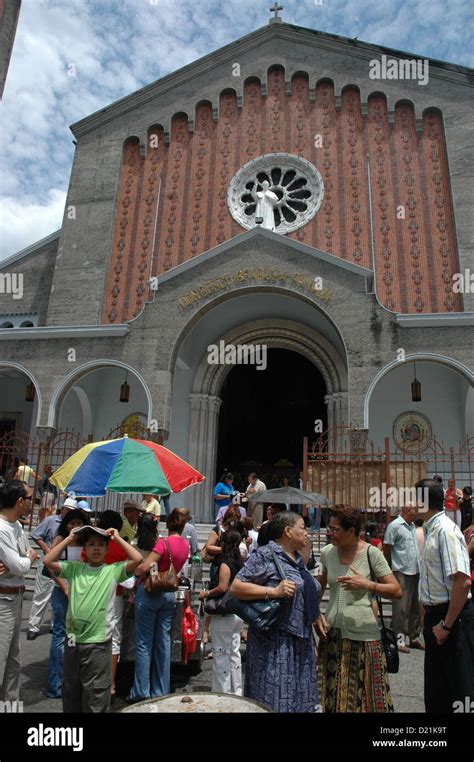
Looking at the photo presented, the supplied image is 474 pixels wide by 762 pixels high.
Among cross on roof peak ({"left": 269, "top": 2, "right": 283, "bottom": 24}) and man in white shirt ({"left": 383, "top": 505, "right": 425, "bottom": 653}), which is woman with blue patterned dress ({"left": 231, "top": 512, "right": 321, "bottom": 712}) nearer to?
man in white shirt ({"left": 383, "top": 505, "right": 425, "bottom": 653})

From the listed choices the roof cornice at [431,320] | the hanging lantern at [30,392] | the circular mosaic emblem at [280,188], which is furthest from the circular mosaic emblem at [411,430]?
the hanging lantern at [30,392]

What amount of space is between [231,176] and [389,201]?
16.2 ft

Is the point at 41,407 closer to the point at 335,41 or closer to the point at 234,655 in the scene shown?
the point at 234,655

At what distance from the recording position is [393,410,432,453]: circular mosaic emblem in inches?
564

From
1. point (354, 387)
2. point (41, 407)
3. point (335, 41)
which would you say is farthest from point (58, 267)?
point (335, 41)

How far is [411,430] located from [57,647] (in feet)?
37.9

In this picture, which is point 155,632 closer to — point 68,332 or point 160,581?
point 160,581

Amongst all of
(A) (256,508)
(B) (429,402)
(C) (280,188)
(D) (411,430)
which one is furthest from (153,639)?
(C) (280,188)

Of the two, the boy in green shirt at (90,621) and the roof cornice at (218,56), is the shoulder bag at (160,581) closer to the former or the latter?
the boy in green shirt at (90,621)

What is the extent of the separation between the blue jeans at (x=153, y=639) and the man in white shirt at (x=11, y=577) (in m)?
1.12

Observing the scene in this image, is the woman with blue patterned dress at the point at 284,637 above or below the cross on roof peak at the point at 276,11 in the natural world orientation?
below

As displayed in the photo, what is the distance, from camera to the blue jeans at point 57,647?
197 inches

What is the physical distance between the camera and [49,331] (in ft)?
44.8

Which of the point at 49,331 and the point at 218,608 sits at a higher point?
the point at 49,331
